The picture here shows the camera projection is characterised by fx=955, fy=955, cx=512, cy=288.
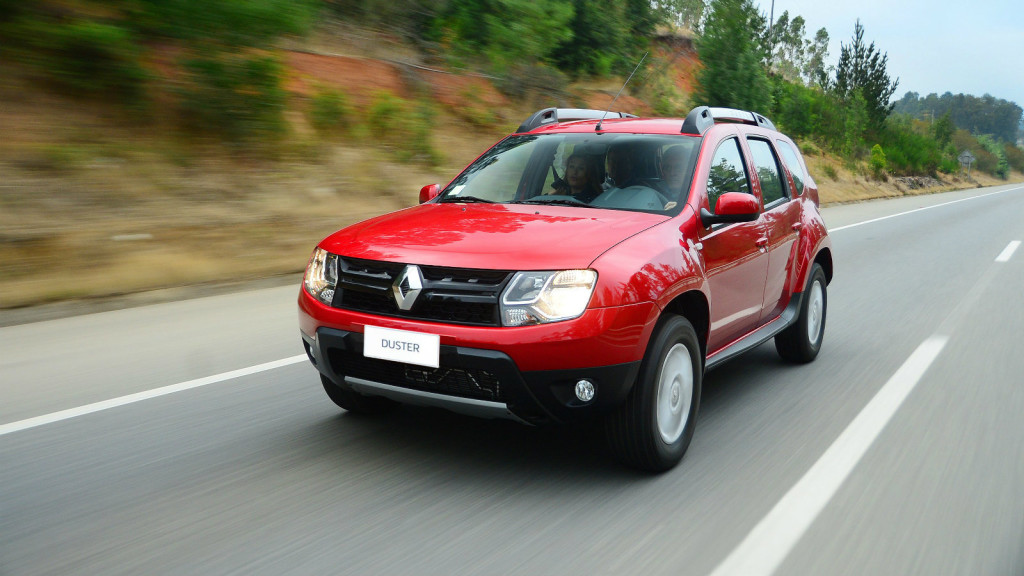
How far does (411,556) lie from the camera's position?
10.9 feet

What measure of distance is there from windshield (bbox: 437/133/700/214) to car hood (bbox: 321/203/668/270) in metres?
0.22

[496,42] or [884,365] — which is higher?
[496,42]

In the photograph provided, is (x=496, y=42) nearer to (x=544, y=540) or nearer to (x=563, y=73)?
(x=563, y=73)

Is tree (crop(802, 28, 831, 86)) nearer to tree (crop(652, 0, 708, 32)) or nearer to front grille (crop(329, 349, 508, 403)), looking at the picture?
tree (crop(652, 0, 708, 32))

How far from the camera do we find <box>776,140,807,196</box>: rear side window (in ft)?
21.5

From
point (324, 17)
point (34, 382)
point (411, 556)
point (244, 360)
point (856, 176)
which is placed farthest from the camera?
point (856, 176)

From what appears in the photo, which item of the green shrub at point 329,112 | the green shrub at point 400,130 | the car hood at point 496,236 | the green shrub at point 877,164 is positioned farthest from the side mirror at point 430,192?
the green shrub at point 877,164

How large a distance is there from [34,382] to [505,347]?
3.46 m

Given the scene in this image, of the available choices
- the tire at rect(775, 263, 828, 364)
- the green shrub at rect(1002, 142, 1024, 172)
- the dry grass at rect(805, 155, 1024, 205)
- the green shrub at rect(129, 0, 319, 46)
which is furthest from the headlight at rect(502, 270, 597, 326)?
the green shrub at rect(1002, 142, 1024, 172)

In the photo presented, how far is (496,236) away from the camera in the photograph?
4.13m

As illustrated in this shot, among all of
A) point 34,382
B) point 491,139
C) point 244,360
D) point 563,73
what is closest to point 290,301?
point 244,360

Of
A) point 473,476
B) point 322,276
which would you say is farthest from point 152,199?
point 473,476

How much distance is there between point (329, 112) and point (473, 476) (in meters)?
12.1

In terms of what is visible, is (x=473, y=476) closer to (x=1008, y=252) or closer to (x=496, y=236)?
(x=496, y=236)
